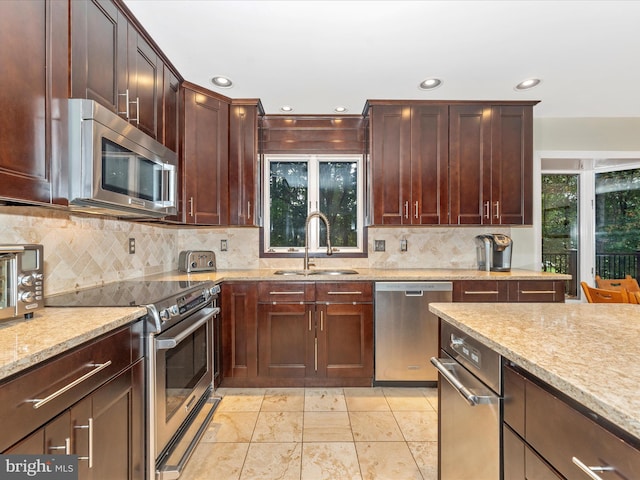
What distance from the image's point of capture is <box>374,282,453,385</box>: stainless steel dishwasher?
99.0 inches

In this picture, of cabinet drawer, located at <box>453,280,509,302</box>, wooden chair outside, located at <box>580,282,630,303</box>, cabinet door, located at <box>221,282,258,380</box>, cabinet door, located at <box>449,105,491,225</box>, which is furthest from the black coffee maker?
cabinet door, located at <box>221,282,258,380</box>

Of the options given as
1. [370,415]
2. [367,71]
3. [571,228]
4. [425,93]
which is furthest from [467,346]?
[571,228]

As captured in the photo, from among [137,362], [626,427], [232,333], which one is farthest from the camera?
[232,333]

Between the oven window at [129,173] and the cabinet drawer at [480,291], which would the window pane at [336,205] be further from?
the oven window at [129,173]

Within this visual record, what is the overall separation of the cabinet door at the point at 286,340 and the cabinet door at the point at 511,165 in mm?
1918

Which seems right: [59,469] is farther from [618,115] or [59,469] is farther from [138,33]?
[618,115]

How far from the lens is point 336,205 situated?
3205mm

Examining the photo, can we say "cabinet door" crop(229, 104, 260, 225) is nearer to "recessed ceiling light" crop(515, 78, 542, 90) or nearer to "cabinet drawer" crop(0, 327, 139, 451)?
"cabinet drawer" crop(0, 327, 139, 451)

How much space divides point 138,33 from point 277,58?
0.82 m

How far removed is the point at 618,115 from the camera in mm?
3094

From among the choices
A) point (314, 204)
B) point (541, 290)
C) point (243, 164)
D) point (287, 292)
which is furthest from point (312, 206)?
point (541, 290)

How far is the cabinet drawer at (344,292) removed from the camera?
2535mm

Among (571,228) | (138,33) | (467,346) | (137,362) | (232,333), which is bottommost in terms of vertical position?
(232,333)

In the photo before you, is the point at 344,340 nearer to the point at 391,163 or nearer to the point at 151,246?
the point at 391,163
